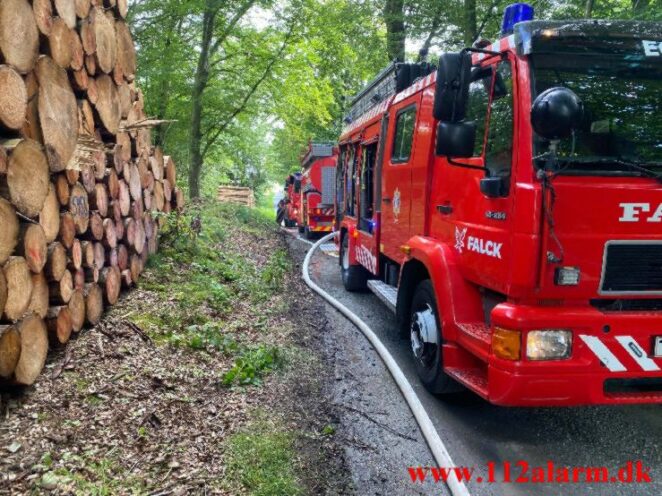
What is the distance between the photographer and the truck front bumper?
2.92 meters

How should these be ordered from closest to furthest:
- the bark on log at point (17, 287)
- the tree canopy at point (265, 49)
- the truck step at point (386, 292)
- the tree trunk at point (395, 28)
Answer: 1. the bark on log at point (17, 287)
2. the truck step at point (386, 292)
3. the tree canopy at point (265, 49)
4. the tree trunk at point (395, 28)

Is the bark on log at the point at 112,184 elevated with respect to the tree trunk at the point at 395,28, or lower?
lower

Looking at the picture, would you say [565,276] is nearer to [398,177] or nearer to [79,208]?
[398,177]

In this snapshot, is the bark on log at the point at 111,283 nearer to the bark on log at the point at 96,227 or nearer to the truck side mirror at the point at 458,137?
the bark on log at the point at 96,227

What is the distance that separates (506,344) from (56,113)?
3.69m

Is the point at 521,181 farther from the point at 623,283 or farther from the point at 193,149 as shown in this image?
the point at 193,149

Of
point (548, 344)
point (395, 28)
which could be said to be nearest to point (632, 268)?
point (548, 344)

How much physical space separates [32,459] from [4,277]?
110cm

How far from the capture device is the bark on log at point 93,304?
4.25 metres

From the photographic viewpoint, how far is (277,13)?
12.2 m

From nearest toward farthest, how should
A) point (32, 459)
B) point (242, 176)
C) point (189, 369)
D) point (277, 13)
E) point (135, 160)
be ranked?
point (32, 459)
point (189, 369)
point (135, 160)
point (277, 13)
point (242, 176)

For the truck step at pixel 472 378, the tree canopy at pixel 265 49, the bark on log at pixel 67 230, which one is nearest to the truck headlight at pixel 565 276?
the truck step at pixel 472 378

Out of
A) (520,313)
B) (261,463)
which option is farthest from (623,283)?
(261,463)

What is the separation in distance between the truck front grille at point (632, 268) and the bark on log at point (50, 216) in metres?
3.80
